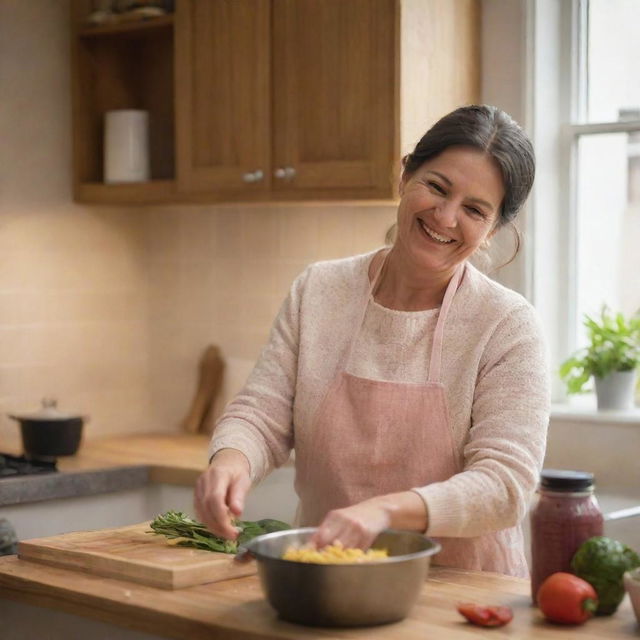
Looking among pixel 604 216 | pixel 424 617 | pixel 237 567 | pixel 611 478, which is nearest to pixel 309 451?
pixel 237 567

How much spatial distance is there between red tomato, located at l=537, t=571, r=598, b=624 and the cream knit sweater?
10.1 inches

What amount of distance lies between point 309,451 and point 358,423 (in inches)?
4.3

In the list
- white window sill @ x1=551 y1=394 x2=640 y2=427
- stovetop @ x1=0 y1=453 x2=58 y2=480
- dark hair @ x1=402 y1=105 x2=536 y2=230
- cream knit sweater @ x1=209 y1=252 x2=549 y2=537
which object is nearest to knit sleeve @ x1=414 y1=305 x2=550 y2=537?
cream knit sweater @ x1=209 y1=252 x2=549 y2=537

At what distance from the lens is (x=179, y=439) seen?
4.21m

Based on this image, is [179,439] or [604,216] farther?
[179,439]

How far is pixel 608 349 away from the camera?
3482 mm

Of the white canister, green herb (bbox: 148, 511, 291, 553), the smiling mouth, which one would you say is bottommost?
green herb (bbox: 148, 511, 291, 553)

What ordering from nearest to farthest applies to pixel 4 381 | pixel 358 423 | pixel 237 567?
pixel 237 567 < pixel 358 423 < pixel 4 381

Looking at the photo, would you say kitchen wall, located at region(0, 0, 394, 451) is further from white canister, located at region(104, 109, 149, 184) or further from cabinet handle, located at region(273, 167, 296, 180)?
cabinet handle, located at region(273, 167, 296, 180)

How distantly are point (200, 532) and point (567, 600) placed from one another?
28.2 inches

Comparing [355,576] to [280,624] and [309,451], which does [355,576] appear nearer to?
[280,624]

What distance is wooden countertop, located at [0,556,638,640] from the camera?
5.58ft

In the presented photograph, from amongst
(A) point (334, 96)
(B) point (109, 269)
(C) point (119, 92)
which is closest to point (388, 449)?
(A) point (334, 96)

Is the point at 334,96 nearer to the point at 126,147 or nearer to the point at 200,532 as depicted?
the point at 126,147
